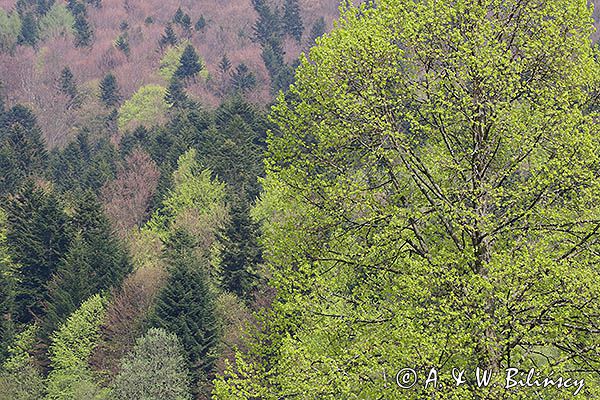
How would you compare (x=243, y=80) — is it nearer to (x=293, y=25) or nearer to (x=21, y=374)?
(x=293, y=25)

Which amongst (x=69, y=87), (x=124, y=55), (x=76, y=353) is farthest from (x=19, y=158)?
(x=124, y=55)

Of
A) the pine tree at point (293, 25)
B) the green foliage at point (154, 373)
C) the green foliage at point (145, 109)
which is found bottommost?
the pine tree at point (293, 25)

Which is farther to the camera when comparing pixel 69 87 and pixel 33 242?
pixel 69 87

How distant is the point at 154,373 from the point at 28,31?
412ft

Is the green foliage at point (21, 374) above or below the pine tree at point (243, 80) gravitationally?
above

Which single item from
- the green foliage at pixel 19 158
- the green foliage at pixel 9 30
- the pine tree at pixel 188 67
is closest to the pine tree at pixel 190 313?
the green foliage at pixel 19 158

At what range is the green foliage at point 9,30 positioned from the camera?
140500 mm

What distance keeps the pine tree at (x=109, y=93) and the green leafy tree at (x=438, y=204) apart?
111 metres

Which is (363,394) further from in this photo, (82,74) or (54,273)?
(82,74)

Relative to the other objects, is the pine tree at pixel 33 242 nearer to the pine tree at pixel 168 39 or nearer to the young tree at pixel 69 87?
the young tree at pixel 69 87

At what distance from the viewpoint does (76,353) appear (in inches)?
1747

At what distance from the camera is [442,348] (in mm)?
10133

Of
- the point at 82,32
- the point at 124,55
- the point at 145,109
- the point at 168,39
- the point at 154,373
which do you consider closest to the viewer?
the point at 154,373

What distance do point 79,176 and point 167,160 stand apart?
11049 millimetres
